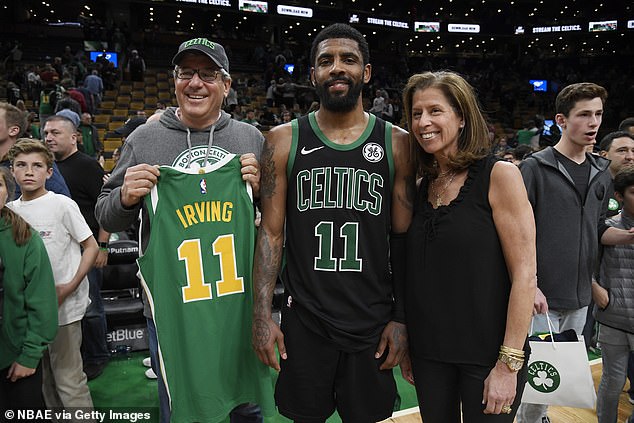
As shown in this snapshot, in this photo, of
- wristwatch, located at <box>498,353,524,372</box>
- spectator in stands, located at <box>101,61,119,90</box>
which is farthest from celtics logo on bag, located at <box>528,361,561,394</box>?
spectator in stands, located at <box>101,61,119,90</box>

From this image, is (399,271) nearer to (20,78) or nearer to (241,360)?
(241,360)

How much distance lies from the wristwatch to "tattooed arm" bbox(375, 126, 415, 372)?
371mm

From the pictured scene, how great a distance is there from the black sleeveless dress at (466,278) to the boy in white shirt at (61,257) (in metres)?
1.99

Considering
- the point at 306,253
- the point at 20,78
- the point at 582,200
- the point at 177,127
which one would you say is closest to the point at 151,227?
the point at 177,127

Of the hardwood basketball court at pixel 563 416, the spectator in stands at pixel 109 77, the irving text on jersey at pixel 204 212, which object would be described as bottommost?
the hardwood basketball court at pixel 563 416

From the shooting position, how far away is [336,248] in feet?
5.81

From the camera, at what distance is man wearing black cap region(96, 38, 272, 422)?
1.78 m

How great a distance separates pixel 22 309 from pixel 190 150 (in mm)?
1126

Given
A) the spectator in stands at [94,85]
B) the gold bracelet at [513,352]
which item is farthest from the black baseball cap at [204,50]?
the spectator in stands at [94,85]

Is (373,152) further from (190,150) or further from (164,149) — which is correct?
(164,149)

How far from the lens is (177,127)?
1.93 m

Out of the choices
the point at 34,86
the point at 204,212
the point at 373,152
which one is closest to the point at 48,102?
the point at 34,86

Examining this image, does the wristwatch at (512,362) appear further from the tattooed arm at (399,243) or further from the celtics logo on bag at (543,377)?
the celtics logo on bag at (543,377)

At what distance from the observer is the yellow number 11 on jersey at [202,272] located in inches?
70.3
